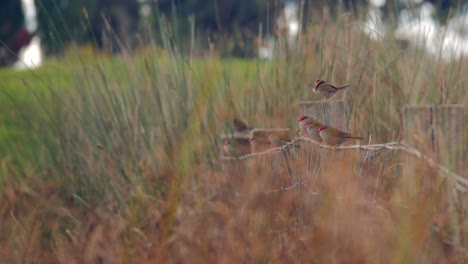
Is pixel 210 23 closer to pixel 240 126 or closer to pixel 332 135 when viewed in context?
pixel 240 126

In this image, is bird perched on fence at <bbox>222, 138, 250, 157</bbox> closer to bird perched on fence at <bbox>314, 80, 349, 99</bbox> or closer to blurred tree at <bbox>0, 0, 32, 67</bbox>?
bird perched on fence at <bbox>314, 80, 349, 99</bbox>

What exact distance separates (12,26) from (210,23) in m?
5.34

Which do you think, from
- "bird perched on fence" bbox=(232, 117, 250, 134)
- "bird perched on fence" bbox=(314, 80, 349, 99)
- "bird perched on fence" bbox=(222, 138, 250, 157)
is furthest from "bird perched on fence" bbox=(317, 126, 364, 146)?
"bird perched on fence" bbox=(232, 117, 250, 134)

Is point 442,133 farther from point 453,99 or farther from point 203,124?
point 203,124

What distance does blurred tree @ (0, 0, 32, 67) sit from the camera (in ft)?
58.6

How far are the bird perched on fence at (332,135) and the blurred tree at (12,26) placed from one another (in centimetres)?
1521

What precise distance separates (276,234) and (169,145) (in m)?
1.49

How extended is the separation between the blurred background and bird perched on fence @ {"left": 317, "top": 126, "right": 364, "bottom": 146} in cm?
118

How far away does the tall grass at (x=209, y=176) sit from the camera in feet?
9.76

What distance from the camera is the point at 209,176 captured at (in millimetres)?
4383

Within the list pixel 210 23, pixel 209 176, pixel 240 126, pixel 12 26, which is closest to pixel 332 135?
pixel 209 176

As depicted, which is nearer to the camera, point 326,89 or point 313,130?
point 313,130

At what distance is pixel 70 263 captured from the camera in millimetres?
3422

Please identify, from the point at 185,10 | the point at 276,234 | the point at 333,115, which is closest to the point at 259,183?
the point at 276,234
